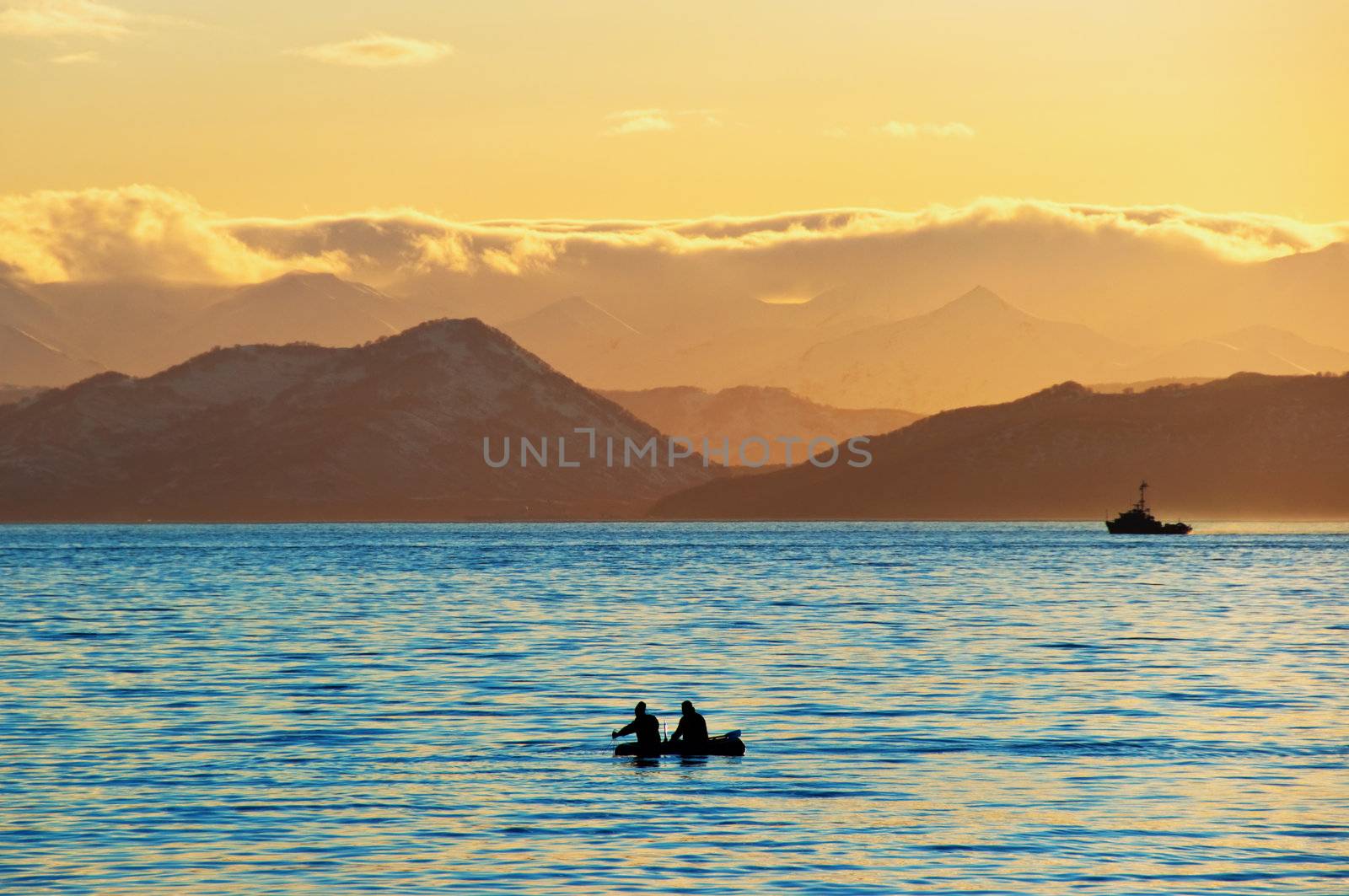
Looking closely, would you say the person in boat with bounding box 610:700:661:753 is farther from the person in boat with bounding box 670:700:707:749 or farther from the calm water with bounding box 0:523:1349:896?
the calm water with bounding box 0:523:1349:896

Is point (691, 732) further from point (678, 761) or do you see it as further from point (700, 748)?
point (678, 761)

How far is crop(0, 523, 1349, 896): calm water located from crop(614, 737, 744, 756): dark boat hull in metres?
0.40

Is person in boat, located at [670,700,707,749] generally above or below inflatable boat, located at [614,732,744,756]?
above

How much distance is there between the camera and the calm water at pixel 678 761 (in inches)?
1490

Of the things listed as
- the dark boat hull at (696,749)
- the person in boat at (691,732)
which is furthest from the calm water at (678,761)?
the person in boat at (691,732)

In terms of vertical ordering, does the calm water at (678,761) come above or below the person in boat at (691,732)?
below

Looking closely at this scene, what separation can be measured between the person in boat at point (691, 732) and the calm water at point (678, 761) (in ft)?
2.88

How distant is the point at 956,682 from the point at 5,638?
4922 cm

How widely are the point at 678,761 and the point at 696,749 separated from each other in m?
0.68

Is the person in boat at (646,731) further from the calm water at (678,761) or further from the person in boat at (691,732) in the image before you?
the calm water at (678,761)

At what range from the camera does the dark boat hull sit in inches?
2035

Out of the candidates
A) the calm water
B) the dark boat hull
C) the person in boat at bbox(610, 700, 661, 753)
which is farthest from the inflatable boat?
the calm water

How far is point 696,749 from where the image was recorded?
51.7 meters

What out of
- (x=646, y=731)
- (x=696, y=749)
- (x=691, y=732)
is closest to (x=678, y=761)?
(x=696, y=749)
